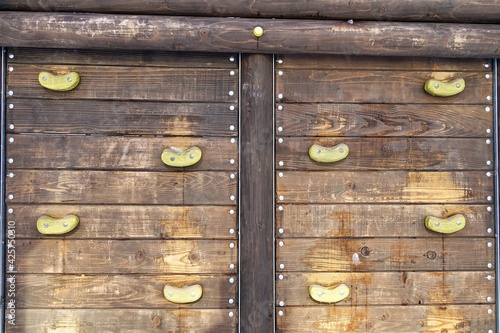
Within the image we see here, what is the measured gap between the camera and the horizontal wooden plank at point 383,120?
2.23m

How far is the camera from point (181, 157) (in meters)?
2.12

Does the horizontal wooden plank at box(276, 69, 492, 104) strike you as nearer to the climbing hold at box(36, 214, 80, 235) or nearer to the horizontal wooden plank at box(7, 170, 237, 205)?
the horizontal wooden plank at box(7, 170, 237, 205)

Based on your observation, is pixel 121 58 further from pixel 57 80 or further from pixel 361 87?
pixel 361 87

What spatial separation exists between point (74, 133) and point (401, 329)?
2.00m

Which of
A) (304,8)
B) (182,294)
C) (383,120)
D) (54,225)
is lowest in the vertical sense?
(182,294)

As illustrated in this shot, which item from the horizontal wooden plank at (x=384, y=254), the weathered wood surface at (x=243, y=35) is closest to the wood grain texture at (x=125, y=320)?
the horizontal wooden plank at (x=384, y=254)

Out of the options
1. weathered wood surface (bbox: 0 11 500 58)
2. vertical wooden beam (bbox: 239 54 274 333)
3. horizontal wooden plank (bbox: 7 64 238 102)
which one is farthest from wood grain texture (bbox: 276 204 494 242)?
weathered wood surface (bbox: 0 11 500 58)

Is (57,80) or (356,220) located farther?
(356,220)

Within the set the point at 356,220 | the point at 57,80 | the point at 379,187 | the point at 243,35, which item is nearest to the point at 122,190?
the point at 57,80

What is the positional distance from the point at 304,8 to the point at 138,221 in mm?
1386

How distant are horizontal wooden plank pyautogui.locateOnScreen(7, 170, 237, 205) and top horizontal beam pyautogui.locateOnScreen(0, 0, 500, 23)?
821mm

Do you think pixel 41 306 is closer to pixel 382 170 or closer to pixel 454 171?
pixel 382 170

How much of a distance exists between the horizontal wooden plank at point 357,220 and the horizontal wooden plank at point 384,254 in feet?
0.12

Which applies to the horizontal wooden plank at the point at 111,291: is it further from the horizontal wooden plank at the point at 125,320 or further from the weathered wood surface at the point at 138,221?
the weathered wood surface at the point at 138,221
